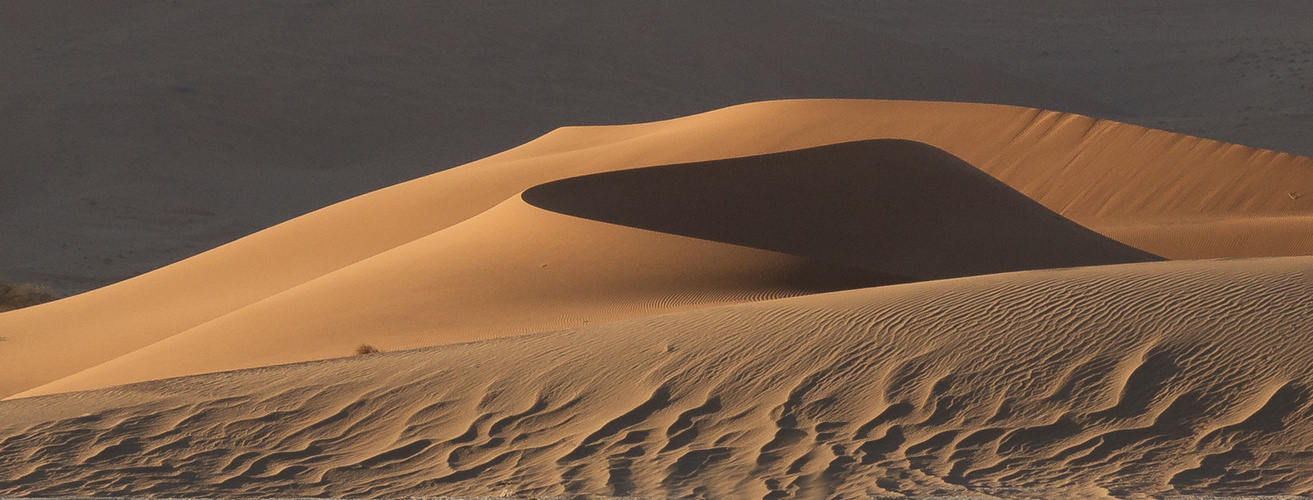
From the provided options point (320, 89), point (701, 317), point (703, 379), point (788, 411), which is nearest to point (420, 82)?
point (320, 89)

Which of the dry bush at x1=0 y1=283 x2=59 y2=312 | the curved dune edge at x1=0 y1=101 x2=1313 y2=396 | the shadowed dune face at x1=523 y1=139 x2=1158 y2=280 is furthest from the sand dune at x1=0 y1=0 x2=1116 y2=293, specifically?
the shadowed dune face at x1=523 y1=139 x2=1158 y2=280

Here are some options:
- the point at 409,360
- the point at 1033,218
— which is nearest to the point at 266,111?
the point at 1033,218

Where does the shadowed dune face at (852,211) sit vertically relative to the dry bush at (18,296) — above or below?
above

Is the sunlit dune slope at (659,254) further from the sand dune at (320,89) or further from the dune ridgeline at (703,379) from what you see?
the sand dune at (320,89)

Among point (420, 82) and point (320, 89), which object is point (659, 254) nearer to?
point (320, 89)

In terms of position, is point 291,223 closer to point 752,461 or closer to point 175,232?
point 175,232

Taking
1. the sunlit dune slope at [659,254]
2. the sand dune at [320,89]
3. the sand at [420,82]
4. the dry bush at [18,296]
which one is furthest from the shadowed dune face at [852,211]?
the sand dune at [320,89]
